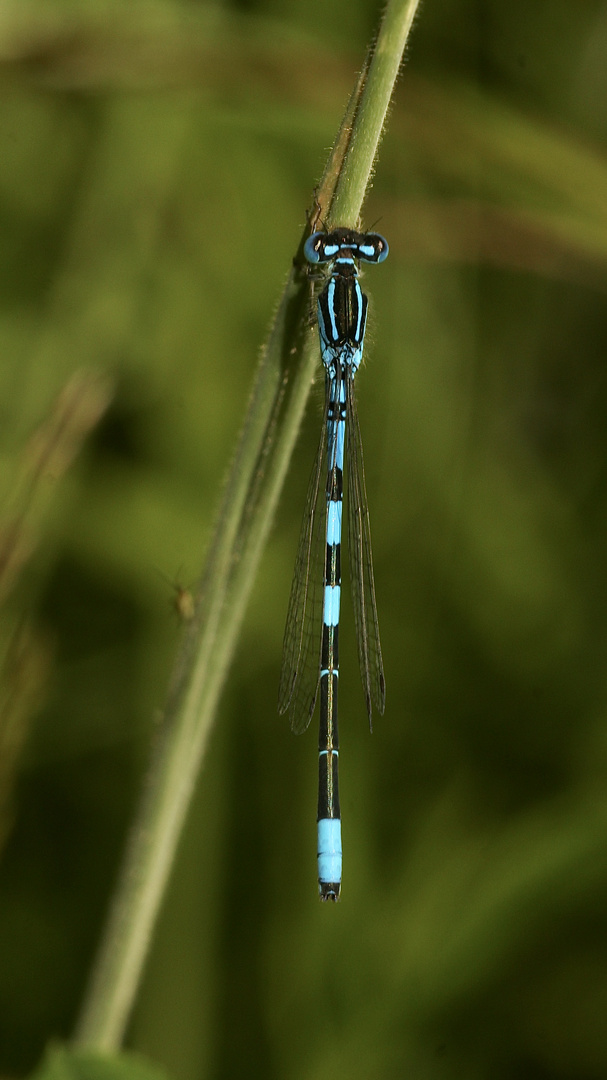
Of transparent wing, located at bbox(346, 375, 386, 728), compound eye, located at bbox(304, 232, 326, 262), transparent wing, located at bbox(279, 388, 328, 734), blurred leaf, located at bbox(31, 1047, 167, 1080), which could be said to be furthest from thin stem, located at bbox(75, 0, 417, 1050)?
transparent wing, located at bbox(346, 375, 386, 728)

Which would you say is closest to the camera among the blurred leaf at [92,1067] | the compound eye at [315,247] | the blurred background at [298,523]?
the blurred leaf at [92,1067]

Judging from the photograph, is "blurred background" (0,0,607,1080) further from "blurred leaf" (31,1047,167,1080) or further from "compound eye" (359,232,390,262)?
"blurred leaf" (31,1047,167,1080)

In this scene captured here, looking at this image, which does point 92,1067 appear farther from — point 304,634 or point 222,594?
point 304,634

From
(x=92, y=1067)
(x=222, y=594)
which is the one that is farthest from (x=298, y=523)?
(x=92, y=1067)

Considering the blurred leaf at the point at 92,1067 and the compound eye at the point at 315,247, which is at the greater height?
the compound eye at the point at 315,247

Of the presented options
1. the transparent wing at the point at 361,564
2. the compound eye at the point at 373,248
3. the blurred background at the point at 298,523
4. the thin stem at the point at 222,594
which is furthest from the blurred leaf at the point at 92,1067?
the compound eye at the point at 373,248

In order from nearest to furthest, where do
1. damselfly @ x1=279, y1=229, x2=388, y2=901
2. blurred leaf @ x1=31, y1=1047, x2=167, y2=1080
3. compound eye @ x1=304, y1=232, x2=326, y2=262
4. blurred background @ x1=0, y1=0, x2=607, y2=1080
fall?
blurred leaf @ x1=31, y1=1047, x2=167, y2=1080, compound eye @ x1=304, y1=232, x2=326, y2=262, damselfly @ x1=279, y1=229, x2=388, y2=901, blurred background @ x1=0, y1=0, x2=607, y2=1080

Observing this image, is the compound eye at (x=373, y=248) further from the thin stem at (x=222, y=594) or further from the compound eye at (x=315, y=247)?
the thin stem at (x=222, y=594)
